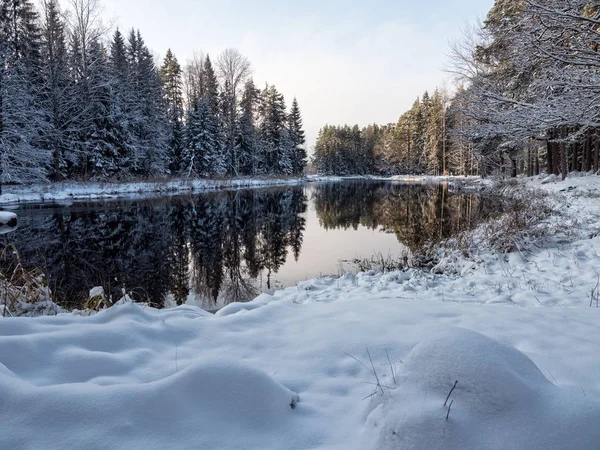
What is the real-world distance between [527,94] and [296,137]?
1807 inches

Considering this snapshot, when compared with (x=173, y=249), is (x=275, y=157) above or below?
above

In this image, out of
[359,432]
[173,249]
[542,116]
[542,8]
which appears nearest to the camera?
[359,432]

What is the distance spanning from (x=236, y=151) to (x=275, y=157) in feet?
28.9

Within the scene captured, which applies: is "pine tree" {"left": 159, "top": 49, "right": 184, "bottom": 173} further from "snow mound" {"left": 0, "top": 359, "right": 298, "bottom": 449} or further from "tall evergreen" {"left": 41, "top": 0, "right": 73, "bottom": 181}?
"snow mound" {"left": 0, "top": 359, "right": 298, "bottom": 449}

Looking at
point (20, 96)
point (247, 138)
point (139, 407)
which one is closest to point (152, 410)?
point (139, 407)

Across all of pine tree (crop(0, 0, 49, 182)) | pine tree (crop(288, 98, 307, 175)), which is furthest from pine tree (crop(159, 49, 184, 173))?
pine tree (crop(288, 98, 307, 175))

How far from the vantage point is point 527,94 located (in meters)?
12.0

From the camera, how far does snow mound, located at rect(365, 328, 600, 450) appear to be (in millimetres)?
1344

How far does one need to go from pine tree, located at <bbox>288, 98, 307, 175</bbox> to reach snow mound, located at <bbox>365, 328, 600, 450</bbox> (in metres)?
54.2

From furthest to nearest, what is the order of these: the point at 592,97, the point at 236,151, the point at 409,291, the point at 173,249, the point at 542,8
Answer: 1. the point at 236,151
2. the point at 173,249
3. the point at 592,97
4. the point at 542,8
5. the point at 409,291

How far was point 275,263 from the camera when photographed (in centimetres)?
880

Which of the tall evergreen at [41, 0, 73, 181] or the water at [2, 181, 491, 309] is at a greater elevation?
the tall evergreen at [41, 0, 73, 181]

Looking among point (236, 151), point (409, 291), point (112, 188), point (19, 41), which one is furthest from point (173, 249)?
point (236, 151)

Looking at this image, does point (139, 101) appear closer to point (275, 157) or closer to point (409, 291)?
point (275, 157)
